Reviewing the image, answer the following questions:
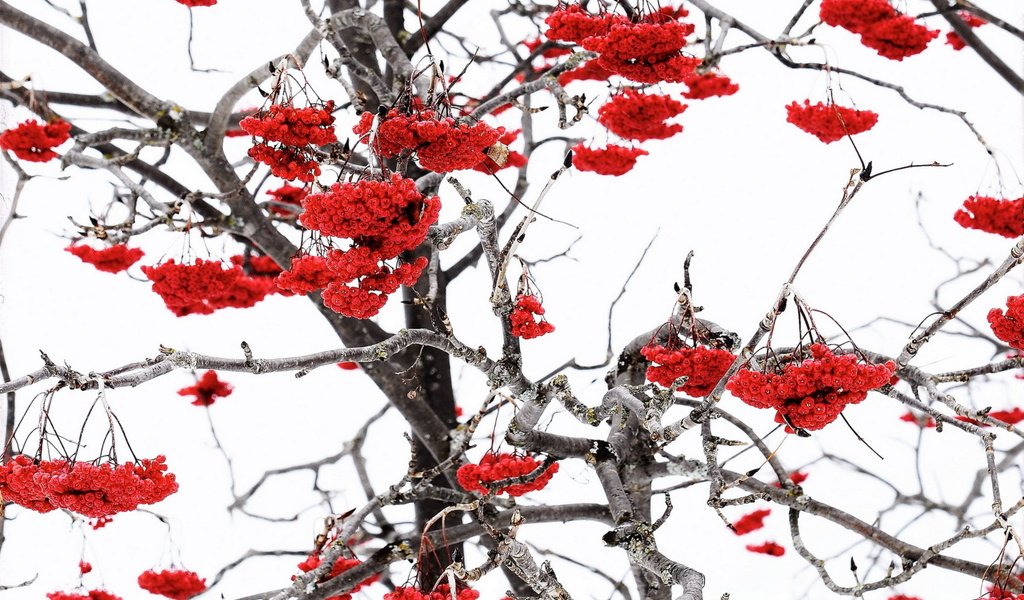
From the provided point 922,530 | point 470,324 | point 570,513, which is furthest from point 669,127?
point 922,530

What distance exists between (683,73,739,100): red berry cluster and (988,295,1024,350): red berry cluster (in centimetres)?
105

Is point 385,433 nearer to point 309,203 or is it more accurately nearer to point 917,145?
point 917,145

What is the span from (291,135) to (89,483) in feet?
1.52

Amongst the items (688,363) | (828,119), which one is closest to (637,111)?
(828,119)

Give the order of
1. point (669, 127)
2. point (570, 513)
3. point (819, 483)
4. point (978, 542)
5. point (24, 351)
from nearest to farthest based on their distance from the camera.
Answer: point (570, 513) → point (669, 127) → point (24, 351) → point (978, 542) → point (819, 483)

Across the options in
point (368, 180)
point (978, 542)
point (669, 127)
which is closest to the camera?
point (368, 180)

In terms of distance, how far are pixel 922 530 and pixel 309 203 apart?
9.49 ft

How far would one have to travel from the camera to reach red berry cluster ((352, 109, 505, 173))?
0.97 metres

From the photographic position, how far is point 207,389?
250cm

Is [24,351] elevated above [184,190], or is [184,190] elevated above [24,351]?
[24,351]

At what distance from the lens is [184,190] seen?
1.75 metres

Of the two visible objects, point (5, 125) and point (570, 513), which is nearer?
point (570, 513)

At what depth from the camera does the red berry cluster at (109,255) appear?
2.07 metres

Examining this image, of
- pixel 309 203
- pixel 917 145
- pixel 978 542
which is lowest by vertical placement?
pixel 309 203
